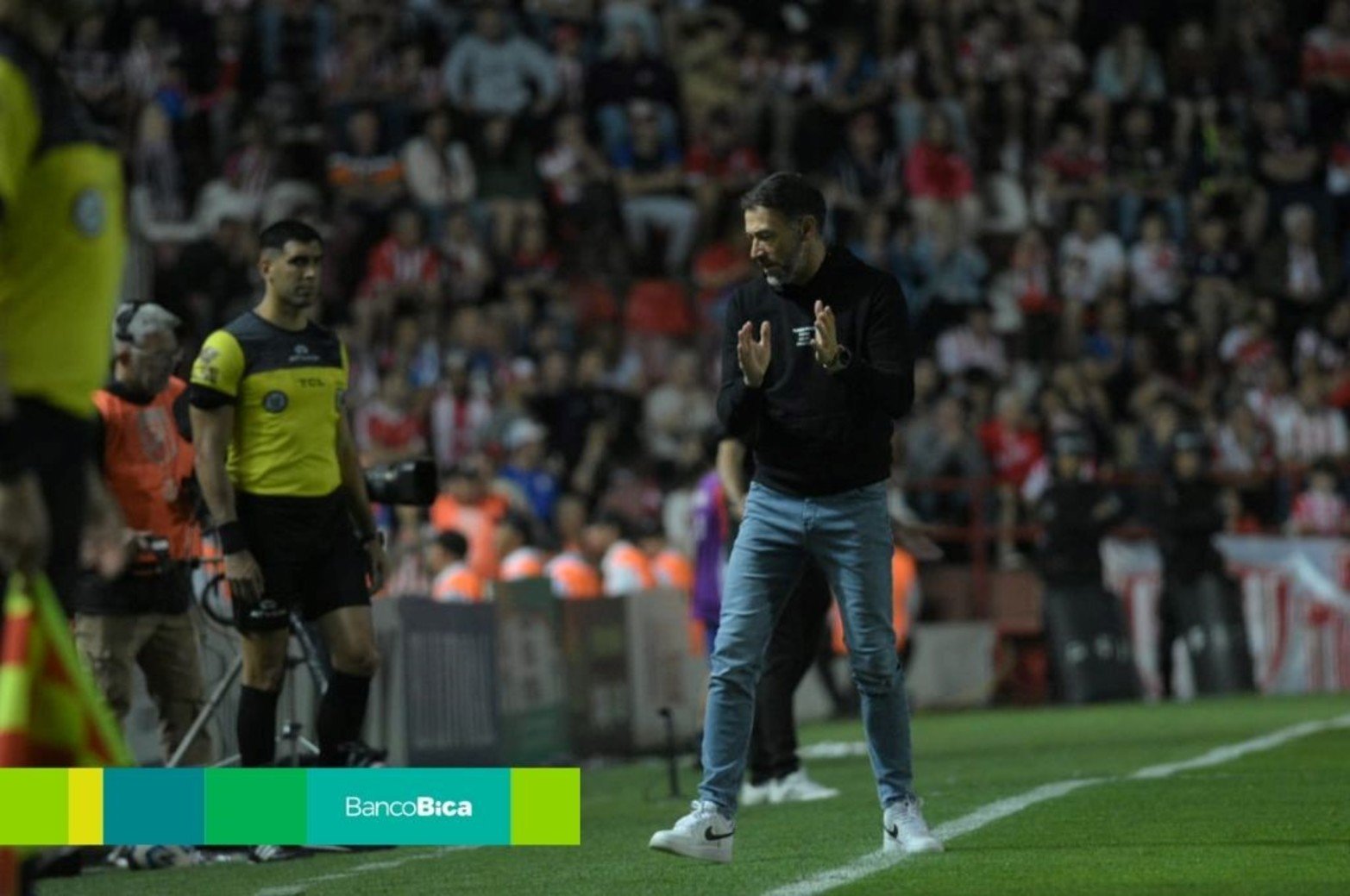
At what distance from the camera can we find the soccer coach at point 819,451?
8750 millimetres

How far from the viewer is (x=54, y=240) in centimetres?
615

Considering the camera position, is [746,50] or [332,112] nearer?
[332,112]


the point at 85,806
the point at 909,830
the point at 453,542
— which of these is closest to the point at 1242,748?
the point at 453,542

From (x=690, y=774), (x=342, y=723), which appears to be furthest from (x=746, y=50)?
(x=342, y=723)

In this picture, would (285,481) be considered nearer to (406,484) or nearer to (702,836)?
(406,484)

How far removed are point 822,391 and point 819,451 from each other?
0.66 ft

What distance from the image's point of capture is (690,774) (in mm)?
15148

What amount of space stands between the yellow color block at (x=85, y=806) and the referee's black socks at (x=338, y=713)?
8.06 feet

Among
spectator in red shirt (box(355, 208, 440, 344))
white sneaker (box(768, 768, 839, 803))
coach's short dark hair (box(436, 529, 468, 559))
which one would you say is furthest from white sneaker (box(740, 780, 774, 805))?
spectator in red shirt (box(355, 208, 440, 344))

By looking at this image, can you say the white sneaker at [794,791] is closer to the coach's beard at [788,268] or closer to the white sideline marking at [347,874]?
the white sideline marking at [347,874]

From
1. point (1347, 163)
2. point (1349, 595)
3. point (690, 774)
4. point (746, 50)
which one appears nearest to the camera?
point (690, 774)

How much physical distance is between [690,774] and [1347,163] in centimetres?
1652

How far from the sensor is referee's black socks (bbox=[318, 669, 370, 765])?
10.5 m

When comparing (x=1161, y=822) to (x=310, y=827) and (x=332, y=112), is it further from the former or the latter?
(x=332, y=112)
